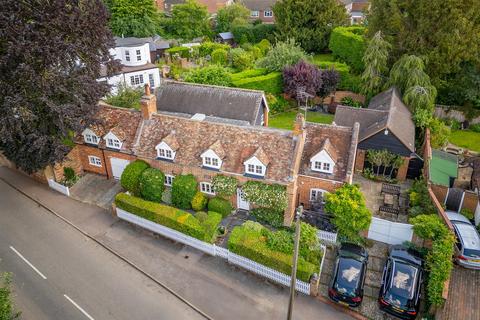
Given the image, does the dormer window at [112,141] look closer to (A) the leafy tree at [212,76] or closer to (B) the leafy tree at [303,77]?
(A) the leafy tree at [212,76]

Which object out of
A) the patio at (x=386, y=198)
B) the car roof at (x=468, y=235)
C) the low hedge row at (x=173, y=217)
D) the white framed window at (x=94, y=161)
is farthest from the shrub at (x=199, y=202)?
the car roof at (x=468, y=235)

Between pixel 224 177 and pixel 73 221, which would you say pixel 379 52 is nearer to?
pixel 224 177

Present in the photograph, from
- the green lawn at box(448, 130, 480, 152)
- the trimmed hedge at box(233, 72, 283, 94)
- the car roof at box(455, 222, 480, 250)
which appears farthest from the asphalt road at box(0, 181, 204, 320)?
the green lawn at box(448, 130, 480, 152)

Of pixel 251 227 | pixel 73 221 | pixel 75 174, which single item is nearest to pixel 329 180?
pixel 251 227

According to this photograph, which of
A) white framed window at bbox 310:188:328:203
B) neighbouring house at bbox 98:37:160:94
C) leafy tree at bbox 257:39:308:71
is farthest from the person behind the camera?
leafy tree at bbox 257:39:308:71

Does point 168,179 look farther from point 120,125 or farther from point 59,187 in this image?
point 59,187

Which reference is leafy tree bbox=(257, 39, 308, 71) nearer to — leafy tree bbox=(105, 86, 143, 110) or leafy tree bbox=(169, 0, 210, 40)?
leafy tree bbox=(105, 86, 143, 110)
